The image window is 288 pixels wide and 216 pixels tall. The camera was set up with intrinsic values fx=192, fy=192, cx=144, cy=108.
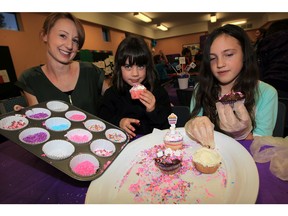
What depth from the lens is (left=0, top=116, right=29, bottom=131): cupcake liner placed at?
103cm

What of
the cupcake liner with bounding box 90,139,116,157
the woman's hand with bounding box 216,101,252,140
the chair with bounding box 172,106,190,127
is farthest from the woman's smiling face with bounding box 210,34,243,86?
the cupcake liner with bounding box 90,139,116,157

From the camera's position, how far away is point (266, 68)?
2.60m

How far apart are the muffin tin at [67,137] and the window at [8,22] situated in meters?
3.53

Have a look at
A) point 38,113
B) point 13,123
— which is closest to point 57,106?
point 38,113

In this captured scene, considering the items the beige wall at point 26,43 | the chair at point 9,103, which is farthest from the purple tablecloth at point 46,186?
the beige wall at point 26,43

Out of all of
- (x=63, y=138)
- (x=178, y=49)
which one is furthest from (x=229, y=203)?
(x=178, y=49)

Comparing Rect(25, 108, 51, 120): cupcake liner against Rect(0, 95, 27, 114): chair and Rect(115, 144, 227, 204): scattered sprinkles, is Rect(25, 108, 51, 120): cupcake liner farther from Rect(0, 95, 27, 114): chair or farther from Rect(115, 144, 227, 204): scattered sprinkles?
Rect(0, 95, 27, 114): chair

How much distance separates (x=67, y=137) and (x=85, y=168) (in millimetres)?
250

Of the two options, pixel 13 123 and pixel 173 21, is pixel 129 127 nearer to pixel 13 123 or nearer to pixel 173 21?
pixel 13 123

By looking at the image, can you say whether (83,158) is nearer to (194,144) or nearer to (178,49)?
(194,144)

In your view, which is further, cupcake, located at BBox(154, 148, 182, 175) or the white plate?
cupcake, located at BBox(154, 148, 182, 175)

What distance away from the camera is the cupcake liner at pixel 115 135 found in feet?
3.85

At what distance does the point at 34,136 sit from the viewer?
3.46 feet

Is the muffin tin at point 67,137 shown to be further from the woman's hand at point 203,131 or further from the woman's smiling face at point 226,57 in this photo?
the woman's smiling face at point 226,57
